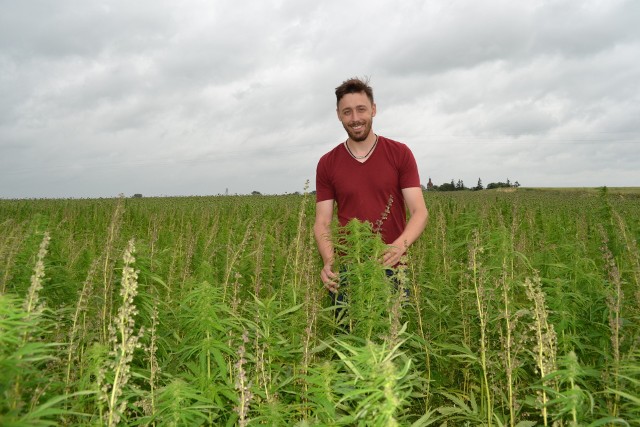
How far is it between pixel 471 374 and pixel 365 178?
2.44 metres

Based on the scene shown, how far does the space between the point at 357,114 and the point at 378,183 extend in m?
0.86

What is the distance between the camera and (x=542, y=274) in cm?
586

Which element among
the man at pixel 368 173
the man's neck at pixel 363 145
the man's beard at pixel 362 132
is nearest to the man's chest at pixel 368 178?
the man at pixel 368 173

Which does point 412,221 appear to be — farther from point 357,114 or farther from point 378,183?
point 357,114

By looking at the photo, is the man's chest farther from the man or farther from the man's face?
the man's face

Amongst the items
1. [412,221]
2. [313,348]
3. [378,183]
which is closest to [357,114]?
[378,183]

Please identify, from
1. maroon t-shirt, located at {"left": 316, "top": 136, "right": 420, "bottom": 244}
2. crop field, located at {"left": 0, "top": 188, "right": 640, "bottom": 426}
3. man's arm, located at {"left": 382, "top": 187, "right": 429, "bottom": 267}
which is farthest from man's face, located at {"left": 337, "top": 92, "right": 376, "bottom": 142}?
crop field, located at {"left": 0, "top": 188, "right": 640, "bottom": 426}

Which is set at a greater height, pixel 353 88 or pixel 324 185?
pixel 353 88

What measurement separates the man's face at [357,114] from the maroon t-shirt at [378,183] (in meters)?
0.28

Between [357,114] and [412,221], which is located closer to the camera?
[412,221]

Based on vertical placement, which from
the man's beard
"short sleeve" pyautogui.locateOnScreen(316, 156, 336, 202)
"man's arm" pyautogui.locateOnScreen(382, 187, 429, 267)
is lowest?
"man's arm" pyautogui.locateOnScreen(382, 187, 429, 267)

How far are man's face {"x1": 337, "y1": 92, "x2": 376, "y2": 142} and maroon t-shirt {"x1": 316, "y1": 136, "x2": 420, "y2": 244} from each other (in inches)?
11.0

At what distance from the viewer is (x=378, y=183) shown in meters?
5.46

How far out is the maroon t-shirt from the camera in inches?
215
